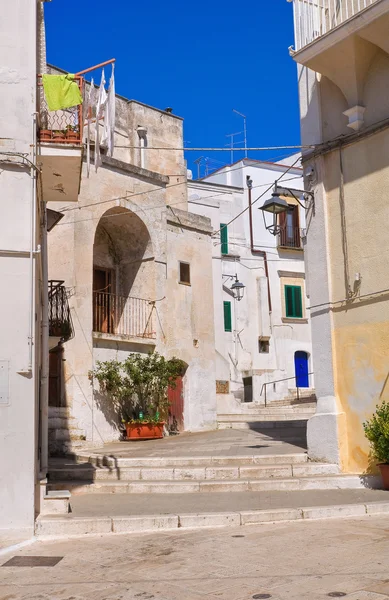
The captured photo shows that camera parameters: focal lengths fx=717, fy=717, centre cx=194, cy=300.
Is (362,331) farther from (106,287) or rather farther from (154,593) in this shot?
(106,287)

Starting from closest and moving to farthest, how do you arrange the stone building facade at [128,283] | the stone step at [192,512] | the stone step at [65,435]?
the stone step at [192,512] < the stone step at [65,435] < the stone building facade at [128,283]

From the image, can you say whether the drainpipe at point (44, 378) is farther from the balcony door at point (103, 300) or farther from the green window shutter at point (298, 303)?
the green window shutter at point (298, 303)

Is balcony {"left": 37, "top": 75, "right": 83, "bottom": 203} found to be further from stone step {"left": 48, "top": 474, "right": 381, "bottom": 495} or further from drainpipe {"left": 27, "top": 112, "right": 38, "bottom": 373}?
stone step {"left": 48, "top": 474, "right": 381, "bottom": 495}

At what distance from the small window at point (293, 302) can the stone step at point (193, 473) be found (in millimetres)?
21211

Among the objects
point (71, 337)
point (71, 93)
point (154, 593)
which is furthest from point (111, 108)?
point (71, 337)

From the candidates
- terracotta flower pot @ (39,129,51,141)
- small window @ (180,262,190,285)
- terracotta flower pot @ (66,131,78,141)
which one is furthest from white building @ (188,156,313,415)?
terracotta flower pot @ (39,129,51,141)

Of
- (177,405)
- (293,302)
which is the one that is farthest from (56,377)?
(293,302)

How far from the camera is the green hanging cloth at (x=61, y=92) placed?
32.4 feet

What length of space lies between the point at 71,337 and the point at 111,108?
8.86 m

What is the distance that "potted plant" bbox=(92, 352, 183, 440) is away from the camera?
19.0m

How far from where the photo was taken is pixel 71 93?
9984 mm

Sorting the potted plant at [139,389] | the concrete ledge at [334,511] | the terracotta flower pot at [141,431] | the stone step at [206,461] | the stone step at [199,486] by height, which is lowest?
the concrete ledge at [334,511]

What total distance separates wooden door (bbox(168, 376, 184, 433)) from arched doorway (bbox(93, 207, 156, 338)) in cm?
192

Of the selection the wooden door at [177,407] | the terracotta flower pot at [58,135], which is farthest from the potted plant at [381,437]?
the wooden door at [177,407]
